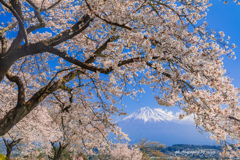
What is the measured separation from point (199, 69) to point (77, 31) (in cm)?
347

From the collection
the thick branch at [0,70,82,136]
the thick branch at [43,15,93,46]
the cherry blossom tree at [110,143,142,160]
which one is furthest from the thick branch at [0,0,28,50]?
the cherry blossom tree at [110,143,142,160]

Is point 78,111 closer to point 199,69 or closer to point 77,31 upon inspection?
point 77,31

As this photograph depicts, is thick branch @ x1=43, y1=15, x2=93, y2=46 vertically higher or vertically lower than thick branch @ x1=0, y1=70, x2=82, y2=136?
higher

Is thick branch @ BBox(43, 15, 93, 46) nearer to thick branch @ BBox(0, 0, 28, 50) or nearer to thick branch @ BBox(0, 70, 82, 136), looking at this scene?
thick branch @ BBox(0, 0, 28, 50)

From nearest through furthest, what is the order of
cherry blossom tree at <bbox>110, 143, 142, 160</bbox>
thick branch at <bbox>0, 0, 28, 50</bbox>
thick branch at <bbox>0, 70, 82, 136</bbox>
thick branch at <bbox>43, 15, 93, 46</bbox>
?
1. thick branch at <bbox>0, 0, 28, 50</bbox>
2. thick branch at <bbox>0, 70, 82, 136</bbox>
3. thick branch at <bbox>43, 15, 93, 46</bbox>
4. cherry blossom tree at <bbox>110, 143, 142, 160</bbox>

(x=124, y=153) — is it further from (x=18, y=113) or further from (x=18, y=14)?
(x=18, y=14)

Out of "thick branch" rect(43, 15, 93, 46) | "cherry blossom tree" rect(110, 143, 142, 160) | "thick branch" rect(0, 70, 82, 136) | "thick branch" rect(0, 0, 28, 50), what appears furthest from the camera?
"cherry blossom tree" rect(110, 143, 142, 160)

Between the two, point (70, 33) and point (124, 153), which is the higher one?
point (70, 33)

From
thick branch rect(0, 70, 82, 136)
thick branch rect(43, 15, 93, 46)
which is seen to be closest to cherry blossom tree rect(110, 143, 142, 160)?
thick branch rect(0, 70, 82, 136)

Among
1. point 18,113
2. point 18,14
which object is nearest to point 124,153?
point 18,113

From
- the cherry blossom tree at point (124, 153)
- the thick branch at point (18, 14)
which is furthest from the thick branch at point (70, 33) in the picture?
the cherry blossom tree at point (124, 153)

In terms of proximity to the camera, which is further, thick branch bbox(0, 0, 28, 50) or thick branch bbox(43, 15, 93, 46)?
thick branch bbox(43, 15, 93, 46)

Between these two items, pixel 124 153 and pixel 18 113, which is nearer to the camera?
pixel 18 113

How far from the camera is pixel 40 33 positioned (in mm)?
8594
